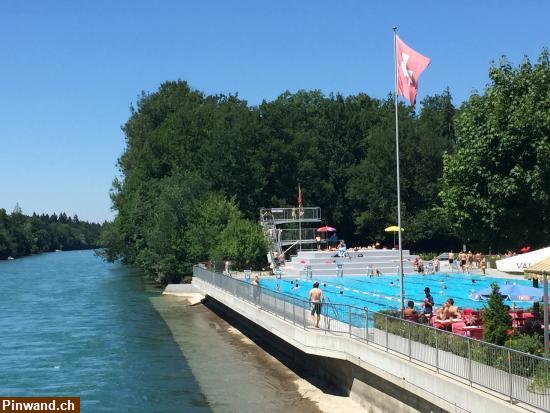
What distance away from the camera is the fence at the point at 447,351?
11438 mm

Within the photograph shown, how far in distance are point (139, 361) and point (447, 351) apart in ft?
57.7

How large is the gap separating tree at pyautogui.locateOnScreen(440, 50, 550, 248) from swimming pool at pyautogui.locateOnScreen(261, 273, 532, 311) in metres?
8.47

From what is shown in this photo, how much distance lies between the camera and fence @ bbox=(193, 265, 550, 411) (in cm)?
1144

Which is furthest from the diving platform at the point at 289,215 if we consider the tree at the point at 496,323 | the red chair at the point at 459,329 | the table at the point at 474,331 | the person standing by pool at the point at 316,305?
the tree at the point at 496,323

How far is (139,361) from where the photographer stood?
2870cm

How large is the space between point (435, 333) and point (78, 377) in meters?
16.0

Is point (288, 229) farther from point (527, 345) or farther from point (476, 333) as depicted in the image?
point (527, 345)

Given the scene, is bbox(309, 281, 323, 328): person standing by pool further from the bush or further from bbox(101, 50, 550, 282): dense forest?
bbox(101, 50, 550, 282): dense forest

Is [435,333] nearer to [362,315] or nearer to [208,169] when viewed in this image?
[362,315]

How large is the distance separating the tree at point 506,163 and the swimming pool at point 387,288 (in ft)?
27.8

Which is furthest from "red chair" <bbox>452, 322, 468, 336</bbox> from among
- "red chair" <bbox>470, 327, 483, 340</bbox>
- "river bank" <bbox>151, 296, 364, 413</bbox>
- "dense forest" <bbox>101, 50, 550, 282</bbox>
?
"dense forest" <bbox>101, 50, 550, 282</bbox>

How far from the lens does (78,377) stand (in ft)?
84.5

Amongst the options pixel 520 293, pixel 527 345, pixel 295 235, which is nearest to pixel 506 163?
pixel 520 293

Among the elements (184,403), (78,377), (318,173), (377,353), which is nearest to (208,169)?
(318,173)
